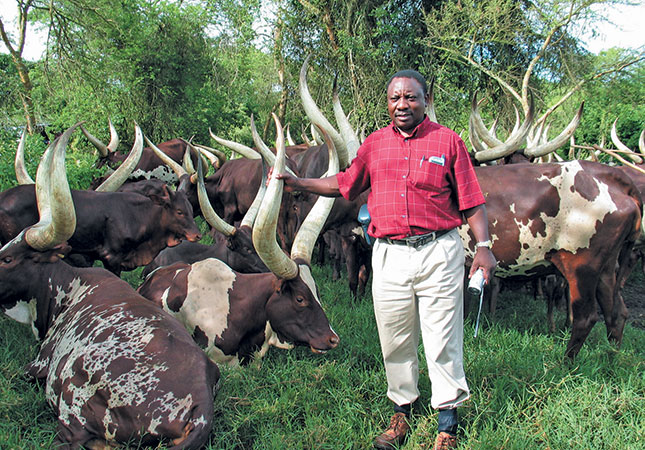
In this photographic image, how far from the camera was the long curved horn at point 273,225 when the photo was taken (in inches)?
116

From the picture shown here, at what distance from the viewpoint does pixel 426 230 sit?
264cm

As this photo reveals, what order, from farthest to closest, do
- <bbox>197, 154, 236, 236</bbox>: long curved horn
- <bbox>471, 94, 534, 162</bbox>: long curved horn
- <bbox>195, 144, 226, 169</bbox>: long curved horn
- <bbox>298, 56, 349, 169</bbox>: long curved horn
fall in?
1. <bbox>195, 144, 226, 169</bbox>: long curved horn
2. <bbox>471, 94, 534, 162</bbox>: long curved horn
3. <bbox>197, 154, 236, 236</bbox>: long curved horn
4. <bbox>298, 56, 349, 169</bbox>: long curved horn

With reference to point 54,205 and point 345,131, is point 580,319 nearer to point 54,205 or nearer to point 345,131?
point 345,131

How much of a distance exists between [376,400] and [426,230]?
1.35 m

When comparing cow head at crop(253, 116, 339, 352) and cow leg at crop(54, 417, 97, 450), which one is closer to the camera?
cow leg at crop(54, 417, 97, 450)

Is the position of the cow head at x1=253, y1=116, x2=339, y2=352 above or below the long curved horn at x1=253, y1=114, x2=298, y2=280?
below

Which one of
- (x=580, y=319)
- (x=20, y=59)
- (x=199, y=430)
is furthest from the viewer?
(x=20, y=59)

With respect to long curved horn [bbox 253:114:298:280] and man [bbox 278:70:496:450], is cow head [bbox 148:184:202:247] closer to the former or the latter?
long curved horn [bbox 253:114:298:280]

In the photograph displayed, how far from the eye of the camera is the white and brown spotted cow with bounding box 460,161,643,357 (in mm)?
3994

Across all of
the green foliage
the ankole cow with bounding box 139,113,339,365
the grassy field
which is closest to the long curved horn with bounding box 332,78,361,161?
the ankole cow with bounding box 139,113,339,365

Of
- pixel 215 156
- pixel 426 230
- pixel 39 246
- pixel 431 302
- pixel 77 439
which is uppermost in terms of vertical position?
pixel 215 156

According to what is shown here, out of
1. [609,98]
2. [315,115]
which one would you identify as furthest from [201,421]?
[609,98]

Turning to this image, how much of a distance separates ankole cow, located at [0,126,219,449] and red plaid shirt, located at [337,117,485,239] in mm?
1276

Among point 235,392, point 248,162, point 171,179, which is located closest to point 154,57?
point 171,179
